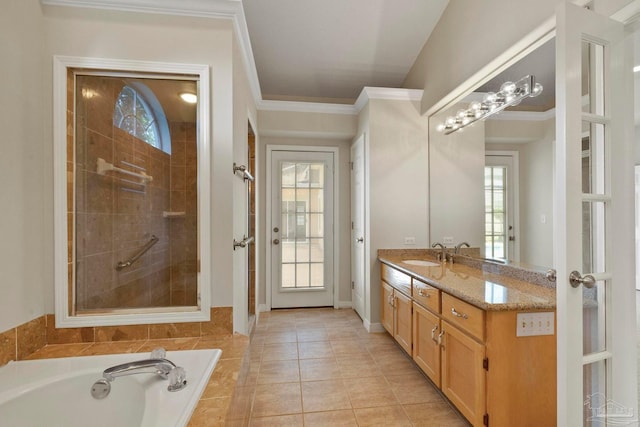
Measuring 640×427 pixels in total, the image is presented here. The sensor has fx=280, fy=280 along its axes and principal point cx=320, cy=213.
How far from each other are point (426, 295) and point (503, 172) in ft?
3.47

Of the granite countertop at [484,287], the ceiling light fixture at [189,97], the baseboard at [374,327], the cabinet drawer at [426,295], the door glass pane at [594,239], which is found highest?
the ceiling light fixture at [189,97]

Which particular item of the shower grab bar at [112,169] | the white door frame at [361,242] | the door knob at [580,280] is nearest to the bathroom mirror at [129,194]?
the shower grab bar at [112,169]

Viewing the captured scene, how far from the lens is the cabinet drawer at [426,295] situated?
6.18 ft

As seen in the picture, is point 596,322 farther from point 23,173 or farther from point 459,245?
point 23,173

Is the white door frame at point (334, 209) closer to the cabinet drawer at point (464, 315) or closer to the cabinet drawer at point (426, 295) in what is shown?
the cabinet drawer at point (426, 295)

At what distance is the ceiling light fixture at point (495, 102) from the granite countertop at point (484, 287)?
46.8 inches

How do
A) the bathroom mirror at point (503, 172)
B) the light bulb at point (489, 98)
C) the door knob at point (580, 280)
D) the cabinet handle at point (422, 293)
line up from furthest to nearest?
the light bulb at point (489, 98)
the cabinet handle at point (422, 293)
the bathroom mirror at point (503, 172)
the door knob at point (580, 280)

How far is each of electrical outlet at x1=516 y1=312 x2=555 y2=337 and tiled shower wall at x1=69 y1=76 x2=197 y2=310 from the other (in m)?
1.78

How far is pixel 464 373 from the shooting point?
1.59m

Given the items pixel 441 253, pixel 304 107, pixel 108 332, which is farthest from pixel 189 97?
pixel 441 253

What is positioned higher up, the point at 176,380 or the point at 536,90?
the point at 536,90

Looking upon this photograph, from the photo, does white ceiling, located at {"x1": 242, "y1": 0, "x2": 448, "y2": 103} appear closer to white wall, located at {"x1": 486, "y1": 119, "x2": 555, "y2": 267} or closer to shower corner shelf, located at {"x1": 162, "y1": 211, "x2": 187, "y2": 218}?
white wall, located at {"x1": 486, "y1": 119, "x2": 555, "y2": 267}

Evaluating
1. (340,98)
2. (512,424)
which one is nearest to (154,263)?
(512,424)

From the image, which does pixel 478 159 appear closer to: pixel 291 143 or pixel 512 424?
pixel 512 424
